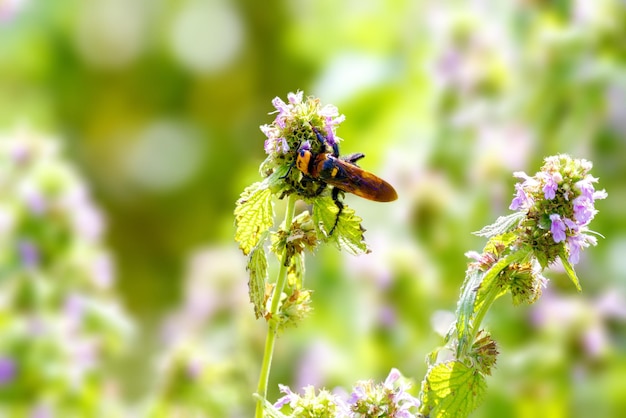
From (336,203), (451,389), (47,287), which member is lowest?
(451,389)

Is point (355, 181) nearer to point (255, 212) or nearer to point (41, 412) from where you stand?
point (255, 212)

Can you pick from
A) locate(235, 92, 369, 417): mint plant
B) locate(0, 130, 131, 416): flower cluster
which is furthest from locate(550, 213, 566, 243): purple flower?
locate(0, 130, 131, 416): flower cluster

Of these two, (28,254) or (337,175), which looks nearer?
(337,175)

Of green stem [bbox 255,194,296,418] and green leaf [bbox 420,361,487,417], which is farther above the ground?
green stem [bbox 255,194,296,418]

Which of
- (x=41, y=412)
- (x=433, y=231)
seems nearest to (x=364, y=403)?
(x=41, y=412)

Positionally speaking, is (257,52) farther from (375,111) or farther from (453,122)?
(453,122)

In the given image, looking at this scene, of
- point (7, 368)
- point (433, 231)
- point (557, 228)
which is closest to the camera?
point (557, 228)

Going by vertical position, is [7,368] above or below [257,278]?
above

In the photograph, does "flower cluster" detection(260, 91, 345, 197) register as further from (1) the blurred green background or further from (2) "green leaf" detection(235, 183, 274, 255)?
(1) the blurred green background
